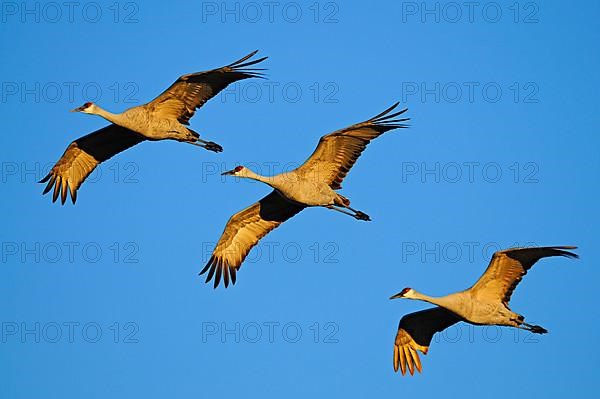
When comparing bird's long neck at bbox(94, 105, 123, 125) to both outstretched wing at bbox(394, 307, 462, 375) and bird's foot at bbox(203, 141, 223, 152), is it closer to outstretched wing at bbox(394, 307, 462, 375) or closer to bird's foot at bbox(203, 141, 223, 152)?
bird's foot at bbox(203, 141, 223, 152)

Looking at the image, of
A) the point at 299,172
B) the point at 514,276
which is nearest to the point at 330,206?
the point at 299,172

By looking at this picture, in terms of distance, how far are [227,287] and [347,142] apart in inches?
166

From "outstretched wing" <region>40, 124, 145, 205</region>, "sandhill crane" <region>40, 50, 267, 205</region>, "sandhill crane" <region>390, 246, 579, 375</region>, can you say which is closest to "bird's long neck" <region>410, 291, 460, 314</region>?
"sandhill crane" <region>390, 246, 579, 375</region>

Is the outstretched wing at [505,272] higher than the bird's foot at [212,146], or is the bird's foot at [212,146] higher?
the bird's foot at [212,146]

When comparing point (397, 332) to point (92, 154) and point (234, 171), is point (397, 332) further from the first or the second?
point (92, 154)

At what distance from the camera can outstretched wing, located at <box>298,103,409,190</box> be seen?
68.4ft

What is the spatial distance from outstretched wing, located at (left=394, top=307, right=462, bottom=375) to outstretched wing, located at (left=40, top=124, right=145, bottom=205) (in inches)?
266

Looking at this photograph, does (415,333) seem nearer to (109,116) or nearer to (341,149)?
(341,149)

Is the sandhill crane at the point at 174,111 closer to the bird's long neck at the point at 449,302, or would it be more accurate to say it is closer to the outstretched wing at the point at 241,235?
the outstretched wing at the point at 241,235

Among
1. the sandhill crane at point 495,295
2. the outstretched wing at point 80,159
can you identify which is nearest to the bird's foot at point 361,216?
the sandhill crane at point 495,295

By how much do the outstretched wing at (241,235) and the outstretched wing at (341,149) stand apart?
5.53 ft

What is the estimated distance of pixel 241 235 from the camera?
77.4 ft

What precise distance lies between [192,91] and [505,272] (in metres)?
6.81

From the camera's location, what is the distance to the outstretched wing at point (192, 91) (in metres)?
21.4
